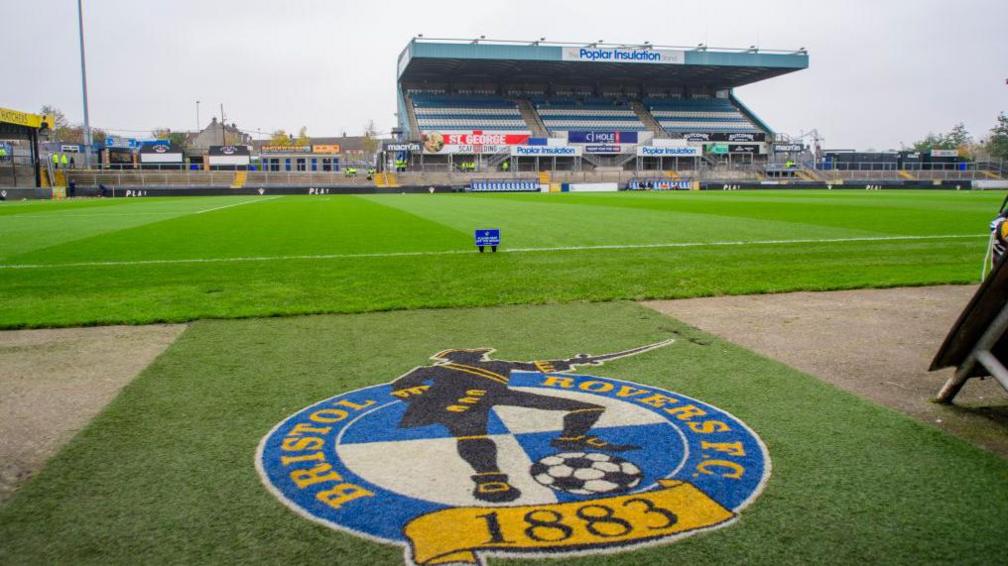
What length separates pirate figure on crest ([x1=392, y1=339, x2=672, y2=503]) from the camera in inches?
140

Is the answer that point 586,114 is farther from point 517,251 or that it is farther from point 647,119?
point 517,251

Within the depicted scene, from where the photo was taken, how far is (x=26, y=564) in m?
2.68

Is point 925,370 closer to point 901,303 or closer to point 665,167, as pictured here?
point 901,303

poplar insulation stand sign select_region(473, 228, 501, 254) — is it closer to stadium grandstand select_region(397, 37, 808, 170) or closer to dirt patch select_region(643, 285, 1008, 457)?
dirt patch select_region(643, 285, 1008, 457)

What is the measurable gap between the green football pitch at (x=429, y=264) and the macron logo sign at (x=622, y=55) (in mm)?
55936

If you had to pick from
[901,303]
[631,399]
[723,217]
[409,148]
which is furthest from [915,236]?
[409,148]

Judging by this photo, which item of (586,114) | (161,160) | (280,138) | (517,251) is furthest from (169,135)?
(517,251)

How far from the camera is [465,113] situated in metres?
79.2

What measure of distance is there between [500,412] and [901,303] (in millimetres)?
6030

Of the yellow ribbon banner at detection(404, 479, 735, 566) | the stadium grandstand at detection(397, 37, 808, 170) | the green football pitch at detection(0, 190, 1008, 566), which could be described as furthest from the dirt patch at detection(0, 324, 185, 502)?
the stadium grandstand at detection(397, 37, 808, 170)

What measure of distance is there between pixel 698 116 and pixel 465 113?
2889cm

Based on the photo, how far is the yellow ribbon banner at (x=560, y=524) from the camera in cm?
276

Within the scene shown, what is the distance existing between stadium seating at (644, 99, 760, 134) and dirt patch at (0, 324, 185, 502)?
262 ft

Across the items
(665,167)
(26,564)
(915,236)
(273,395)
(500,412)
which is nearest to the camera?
(26,564)
